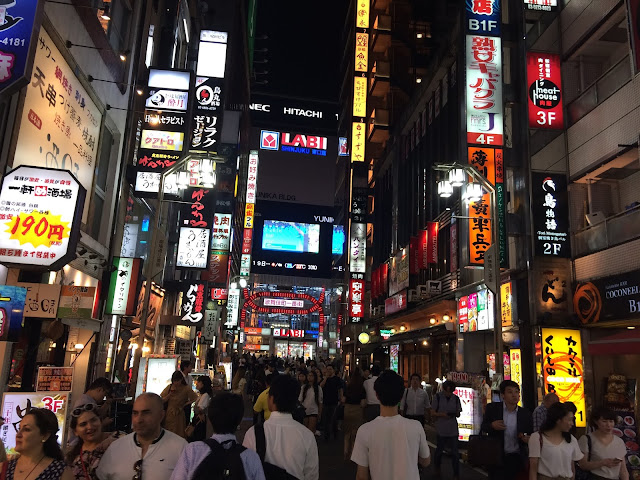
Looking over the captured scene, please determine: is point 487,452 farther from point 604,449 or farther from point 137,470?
point 137,470

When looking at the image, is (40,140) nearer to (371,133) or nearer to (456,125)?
(456,125)

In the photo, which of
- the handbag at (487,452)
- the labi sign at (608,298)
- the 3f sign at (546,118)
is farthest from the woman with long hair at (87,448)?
the 3f sign at (546,118)

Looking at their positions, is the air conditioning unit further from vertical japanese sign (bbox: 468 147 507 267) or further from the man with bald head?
the man with bald head

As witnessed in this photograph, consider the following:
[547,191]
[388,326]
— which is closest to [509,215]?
[547,191]

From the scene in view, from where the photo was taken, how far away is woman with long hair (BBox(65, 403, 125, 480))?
3.53 meters

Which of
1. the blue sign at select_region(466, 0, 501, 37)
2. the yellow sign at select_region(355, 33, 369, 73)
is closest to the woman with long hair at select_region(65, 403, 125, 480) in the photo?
the blue sign at select_region(466, 0, 501, 37)

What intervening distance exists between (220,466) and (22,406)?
551cm

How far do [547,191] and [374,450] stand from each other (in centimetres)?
1388

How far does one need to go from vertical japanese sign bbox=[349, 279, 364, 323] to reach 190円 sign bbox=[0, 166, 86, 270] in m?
30.0

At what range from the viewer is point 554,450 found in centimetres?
503

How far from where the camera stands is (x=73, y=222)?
849 cm

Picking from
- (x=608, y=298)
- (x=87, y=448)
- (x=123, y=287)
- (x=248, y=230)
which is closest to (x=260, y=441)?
(x=87, y=448)

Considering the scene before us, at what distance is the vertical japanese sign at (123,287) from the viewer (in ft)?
47.6

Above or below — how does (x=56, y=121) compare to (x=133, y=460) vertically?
above
